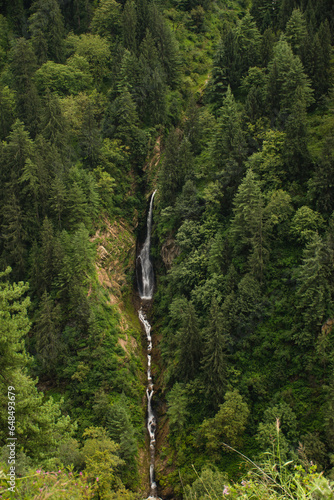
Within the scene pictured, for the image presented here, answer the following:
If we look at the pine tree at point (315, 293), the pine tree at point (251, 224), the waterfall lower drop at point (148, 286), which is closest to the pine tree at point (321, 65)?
the pine tree at point (251, 224)

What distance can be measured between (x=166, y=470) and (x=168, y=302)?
18.4 m

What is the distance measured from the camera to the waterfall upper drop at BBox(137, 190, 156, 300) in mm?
55281

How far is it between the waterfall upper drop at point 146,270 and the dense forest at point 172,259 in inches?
48.7

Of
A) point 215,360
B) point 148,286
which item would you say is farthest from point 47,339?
point 148,286

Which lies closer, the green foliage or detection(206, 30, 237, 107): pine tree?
the green foliage

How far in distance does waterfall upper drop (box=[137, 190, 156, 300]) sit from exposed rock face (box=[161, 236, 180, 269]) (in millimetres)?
4211

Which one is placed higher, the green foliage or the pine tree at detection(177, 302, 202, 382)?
the pine tree at detection(177, 302, 202, 382)

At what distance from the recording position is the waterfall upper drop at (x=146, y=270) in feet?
181

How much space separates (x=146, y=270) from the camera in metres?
56.7

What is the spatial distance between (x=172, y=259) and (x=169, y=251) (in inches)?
61.5

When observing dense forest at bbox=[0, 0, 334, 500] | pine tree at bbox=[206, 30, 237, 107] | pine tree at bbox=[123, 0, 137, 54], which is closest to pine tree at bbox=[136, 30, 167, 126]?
dense forest at bbox=[0, 0, 334, 500]

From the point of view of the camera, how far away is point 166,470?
118ft

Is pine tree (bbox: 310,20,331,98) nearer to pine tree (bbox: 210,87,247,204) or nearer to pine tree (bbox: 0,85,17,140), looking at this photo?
pine tree (bbox: 210,87,247,204)

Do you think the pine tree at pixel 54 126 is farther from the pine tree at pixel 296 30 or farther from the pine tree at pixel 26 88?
the pine tree at pixel 296 30
